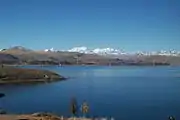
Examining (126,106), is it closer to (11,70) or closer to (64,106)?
(64,106)

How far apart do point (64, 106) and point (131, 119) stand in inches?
533

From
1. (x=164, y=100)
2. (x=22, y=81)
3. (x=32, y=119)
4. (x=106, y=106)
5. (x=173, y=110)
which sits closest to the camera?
(x=32, y=119)

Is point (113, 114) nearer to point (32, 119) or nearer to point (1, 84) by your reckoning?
point (32, 119)

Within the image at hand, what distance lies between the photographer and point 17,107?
2140 inches

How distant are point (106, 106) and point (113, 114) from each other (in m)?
7.89

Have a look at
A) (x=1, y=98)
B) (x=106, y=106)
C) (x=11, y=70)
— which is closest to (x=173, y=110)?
(x=106, y=106)

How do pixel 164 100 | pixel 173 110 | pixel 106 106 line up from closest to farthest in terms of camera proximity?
pixel 173 110 < pixel 106 106 < pixel 164 100

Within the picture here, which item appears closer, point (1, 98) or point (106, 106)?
point (106, 106)

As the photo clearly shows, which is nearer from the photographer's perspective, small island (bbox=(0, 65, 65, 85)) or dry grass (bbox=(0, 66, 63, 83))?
small island (bbox=(0, 65, 65, 85))

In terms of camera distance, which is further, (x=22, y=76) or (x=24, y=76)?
(x=24, y=76)

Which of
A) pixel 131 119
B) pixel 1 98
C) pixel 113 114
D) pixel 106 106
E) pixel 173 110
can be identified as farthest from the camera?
pixel 1 98

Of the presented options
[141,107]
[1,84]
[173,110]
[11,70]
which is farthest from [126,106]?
[11,70]

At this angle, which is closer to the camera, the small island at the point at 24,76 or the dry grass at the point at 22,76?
the small island at the point at 24,76

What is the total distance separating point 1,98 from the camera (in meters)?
67.8
